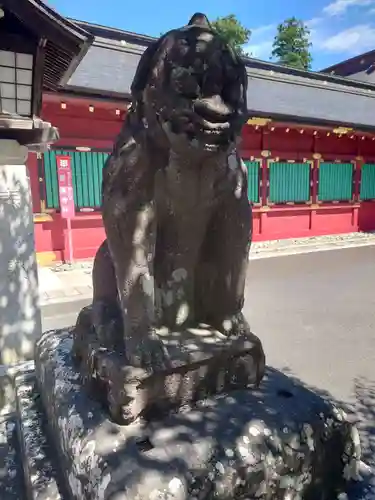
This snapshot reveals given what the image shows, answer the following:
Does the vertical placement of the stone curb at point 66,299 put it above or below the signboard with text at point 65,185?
below

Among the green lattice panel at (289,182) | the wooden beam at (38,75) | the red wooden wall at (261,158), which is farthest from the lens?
the green lattice panel at (289,182)

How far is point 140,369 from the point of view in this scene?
141 cm

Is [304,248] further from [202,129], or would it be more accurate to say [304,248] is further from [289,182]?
[202,129]

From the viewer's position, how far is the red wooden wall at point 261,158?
269 inches

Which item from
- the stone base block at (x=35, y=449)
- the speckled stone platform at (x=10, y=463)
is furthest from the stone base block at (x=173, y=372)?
the speckled stone platform at (x=10, y=463)

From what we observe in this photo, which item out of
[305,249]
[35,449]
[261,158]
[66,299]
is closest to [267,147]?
[261,158]

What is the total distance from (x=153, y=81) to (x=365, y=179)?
35.0 ft

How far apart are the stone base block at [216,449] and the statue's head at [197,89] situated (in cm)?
95

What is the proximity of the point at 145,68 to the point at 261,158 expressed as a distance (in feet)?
26.1

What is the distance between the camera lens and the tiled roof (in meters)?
7.82

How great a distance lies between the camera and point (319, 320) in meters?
4.50

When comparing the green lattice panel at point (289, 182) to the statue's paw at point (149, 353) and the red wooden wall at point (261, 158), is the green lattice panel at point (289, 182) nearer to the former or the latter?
the red wooden wall at point (261, 158)

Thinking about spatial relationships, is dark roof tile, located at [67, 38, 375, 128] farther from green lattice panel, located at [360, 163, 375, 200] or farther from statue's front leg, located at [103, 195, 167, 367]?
statue's front leg, located at [103, 195, 167, 367]

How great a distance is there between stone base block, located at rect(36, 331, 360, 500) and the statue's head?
3.12 ft
